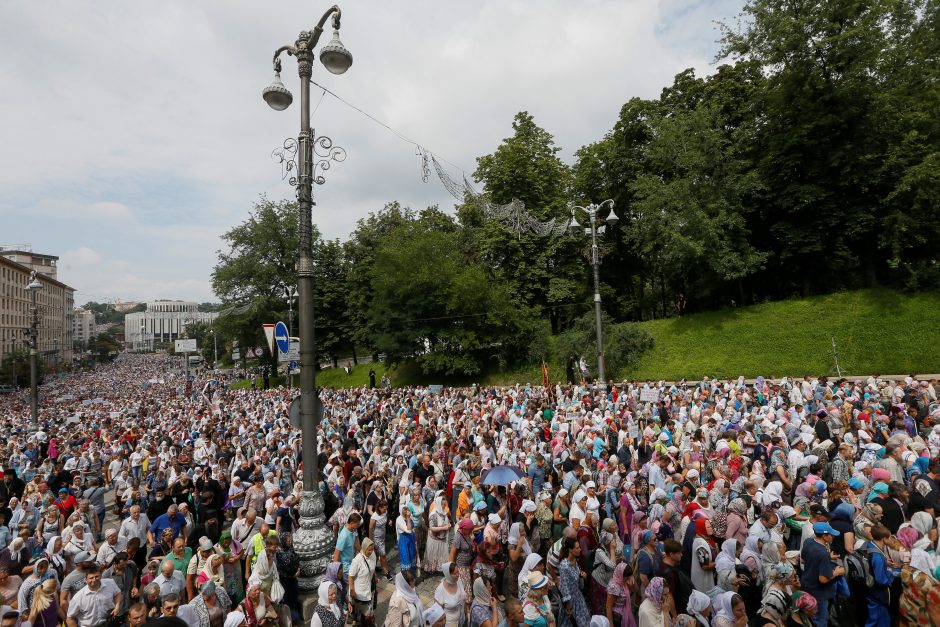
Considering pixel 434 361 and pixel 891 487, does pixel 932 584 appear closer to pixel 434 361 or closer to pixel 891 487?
pixel 891 487

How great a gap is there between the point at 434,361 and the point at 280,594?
82.0ft

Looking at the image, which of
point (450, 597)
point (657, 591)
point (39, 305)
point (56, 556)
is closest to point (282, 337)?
point (56, 556)

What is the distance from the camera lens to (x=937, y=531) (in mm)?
5090

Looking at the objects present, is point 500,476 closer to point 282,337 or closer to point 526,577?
point 526,577

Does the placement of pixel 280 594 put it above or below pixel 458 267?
below

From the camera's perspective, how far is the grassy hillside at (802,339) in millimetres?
20672

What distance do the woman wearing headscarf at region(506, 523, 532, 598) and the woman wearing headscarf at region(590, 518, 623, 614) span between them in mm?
1108

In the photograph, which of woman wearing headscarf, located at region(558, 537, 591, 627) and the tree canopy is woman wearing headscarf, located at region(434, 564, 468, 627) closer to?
woman wearing headscarf, located at region(558, 537, 591, 627)

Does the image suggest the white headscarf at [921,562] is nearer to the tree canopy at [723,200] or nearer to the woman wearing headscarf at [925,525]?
the woman wearing headscarf at [925,525]

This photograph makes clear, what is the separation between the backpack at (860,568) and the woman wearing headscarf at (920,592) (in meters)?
0.27

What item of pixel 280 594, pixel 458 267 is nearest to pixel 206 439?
pixel 280 594

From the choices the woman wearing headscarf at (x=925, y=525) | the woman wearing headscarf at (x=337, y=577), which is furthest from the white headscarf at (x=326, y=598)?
the woman wearing headscarf at (x=925, y=525)

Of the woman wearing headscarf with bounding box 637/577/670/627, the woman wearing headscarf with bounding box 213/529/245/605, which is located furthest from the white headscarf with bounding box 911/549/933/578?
the woman wearing headscarf with bounding box 213/529/245/605

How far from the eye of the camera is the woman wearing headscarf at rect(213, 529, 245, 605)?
19.1 feet
